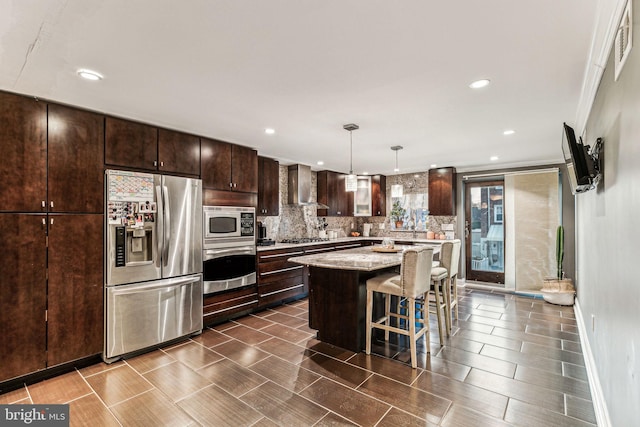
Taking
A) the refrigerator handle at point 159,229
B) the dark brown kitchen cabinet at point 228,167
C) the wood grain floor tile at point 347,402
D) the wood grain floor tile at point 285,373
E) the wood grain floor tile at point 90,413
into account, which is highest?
the dark brown kitchen cabinet at point 228,167

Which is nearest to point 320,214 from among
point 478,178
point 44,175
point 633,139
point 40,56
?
point 478,178

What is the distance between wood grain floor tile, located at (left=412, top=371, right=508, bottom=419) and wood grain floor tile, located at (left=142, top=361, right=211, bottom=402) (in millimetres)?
1777

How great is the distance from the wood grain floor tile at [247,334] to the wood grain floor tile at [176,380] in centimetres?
74

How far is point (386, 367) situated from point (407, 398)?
49cm

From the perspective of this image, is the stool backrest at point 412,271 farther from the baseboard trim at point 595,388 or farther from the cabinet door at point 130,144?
the cabinet door at point 130,144

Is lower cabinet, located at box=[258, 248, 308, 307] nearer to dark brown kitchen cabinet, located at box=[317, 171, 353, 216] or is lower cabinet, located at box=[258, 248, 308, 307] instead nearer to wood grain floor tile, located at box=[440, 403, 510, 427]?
dark brown kitchen cabinet, located at box=[317, 171, 353, 216]

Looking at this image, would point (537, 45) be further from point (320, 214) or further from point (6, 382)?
point (320, 214)

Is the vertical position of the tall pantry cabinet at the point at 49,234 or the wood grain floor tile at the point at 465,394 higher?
the tall pantry cabinet at the point at 49,234

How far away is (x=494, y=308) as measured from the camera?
4.63 m

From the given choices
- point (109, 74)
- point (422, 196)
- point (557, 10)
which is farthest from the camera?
point (422, 196)

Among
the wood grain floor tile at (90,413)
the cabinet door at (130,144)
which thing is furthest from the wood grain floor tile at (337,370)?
the cabinet door at (130,144)

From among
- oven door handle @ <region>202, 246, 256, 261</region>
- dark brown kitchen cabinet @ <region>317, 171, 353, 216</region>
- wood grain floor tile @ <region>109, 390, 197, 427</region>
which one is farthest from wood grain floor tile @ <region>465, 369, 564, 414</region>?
dark brown kitchen cabinet @ <region>317, 171, 353, 216</region>

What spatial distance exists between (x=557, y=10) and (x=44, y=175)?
374 cm

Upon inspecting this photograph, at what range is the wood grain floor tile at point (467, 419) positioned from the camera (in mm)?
2025
